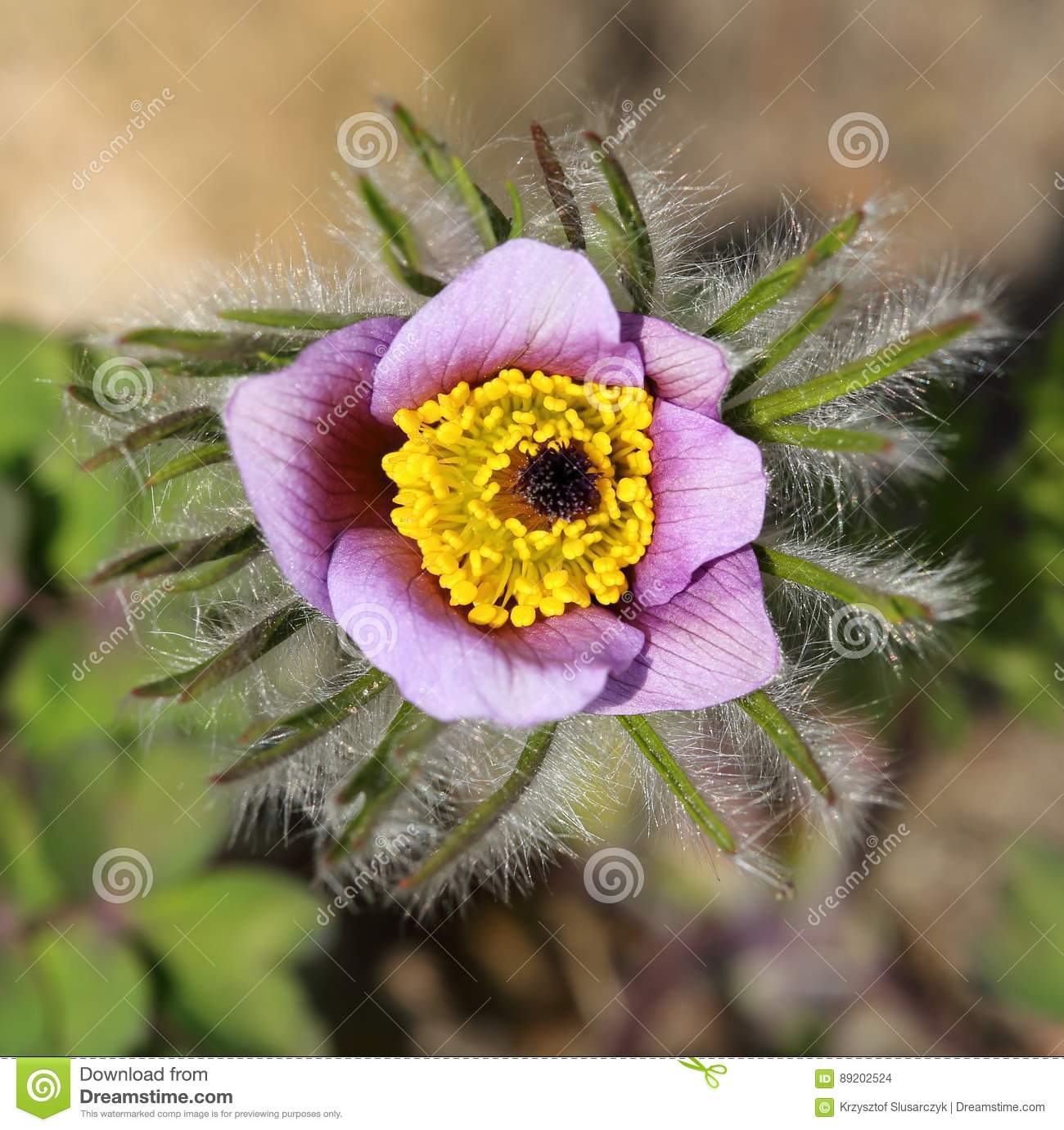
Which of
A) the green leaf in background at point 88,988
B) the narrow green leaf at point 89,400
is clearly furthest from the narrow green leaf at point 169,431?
the green leaf in background at point 88,988

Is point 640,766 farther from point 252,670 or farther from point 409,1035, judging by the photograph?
point 409,1035

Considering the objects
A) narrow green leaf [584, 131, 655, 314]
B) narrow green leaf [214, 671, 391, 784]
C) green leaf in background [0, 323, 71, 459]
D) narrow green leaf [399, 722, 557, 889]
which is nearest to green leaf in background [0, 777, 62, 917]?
green leaf in background [0, 323, 71, 459]

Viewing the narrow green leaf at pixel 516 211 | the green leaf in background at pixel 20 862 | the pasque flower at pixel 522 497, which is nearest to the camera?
the pasque flower at pixel 522 497

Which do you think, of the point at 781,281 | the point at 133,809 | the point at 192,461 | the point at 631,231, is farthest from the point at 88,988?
the point at 781,281

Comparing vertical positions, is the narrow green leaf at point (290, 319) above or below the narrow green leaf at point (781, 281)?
above

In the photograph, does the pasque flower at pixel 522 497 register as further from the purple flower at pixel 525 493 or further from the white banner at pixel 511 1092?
the white banner at pixel 511 1092

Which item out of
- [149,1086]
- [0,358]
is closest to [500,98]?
[0,358]

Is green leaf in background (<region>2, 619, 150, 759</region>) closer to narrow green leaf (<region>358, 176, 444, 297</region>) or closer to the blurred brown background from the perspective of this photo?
the blurred brown background

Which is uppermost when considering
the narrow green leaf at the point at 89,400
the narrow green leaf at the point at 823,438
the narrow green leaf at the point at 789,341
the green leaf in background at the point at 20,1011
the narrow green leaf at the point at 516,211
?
the narrow green leaf at the point at 89,400
